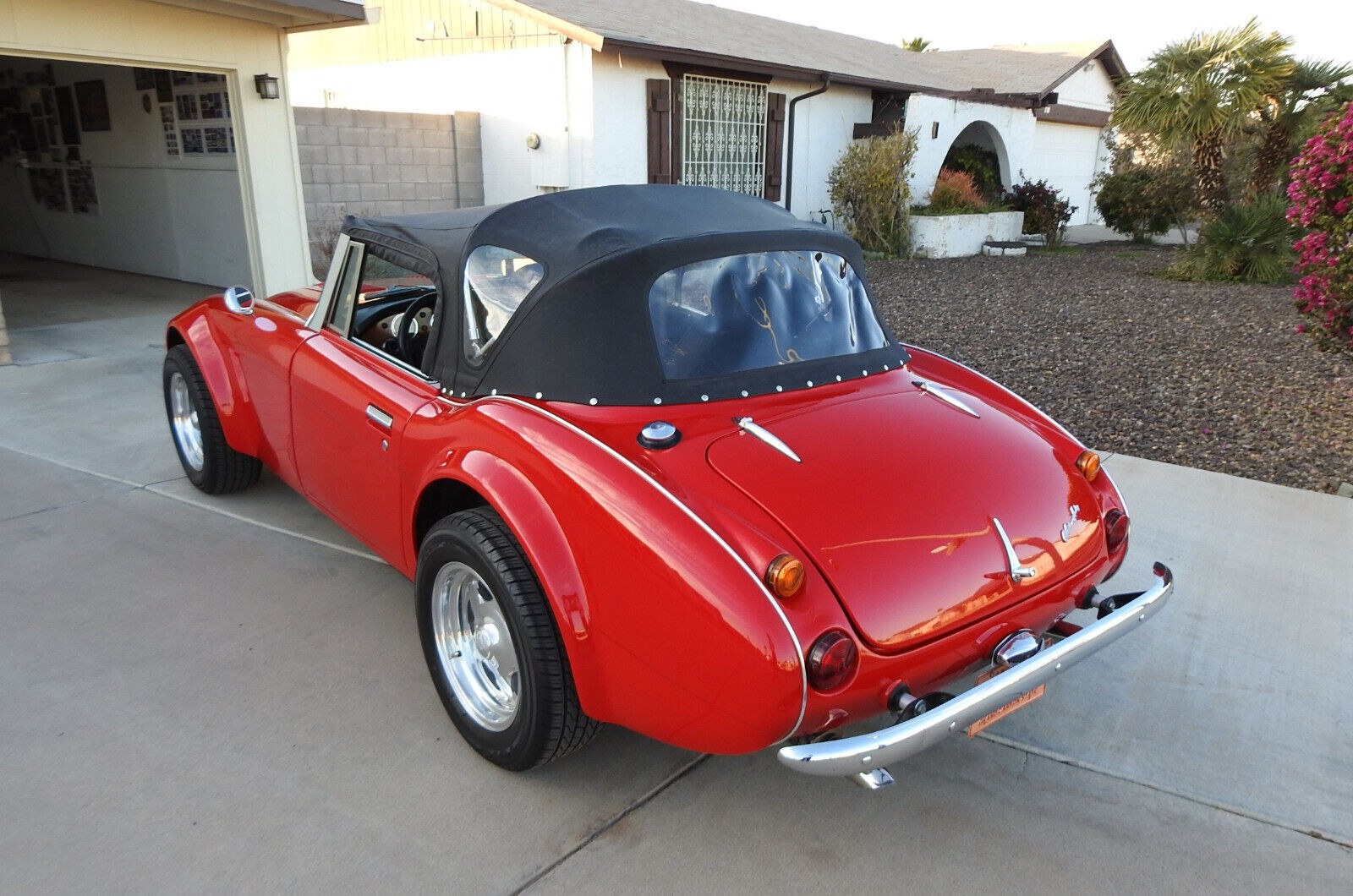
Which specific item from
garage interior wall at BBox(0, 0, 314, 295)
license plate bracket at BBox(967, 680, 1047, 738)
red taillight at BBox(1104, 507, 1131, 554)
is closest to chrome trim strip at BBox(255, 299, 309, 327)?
license plate bracket at BBox(967, 680, 1047, 738)

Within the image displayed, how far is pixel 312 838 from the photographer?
242 centimetres

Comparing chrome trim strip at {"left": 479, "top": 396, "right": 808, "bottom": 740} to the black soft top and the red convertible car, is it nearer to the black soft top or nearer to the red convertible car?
the red convertible car

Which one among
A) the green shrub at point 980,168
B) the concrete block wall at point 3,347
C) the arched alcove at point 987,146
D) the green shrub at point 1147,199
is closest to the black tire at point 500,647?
the concrete block wall at point 3,347

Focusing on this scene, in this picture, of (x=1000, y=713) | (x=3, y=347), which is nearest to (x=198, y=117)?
(x=3, y=347)

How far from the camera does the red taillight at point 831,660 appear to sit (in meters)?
2.07

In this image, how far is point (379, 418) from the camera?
123 inches

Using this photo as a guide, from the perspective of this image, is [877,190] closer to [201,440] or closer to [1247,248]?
[1247,248]

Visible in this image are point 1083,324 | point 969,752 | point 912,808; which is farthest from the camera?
point 1083,324

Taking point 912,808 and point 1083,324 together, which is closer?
point 912,808

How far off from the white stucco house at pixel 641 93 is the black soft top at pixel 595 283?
377 inches

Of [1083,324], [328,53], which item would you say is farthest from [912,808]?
[328,53]

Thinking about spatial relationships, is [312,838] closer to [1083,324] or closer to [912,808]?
[912,808]

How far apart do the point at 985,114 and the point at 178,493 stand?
17268mm

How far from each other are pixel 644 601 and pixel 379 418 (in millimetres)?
1400
